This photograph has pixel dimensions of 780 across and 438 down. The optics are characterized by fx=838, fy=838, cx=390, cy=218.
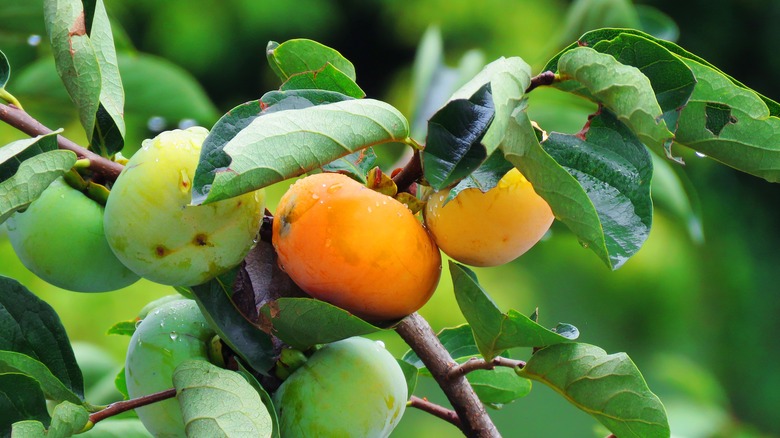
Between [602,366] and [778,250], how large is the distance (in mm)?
2615

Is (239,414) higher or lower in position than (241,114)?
lower

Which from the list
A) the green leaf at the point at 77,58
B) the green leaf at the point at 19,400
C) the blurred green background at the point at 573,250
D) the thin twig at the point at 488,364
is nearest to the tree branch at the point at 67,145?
the green leaf at the point at 77,58

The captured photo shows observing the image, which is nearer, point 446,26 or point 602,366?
point 602,366

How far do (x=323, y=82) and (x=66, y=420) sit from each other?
0.22m

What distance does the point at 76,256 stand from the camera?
1.51 ft

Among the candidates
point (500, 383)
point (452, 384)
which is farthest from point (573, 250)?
point (452, 384)

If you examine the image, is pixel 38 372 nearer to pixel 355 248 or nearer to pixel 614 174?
pixel 355 248

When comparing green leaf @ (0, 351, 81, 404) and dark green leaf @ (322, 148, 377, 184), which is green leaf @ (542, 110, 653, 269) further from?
green leaf @ (0, 351, 81, 404)

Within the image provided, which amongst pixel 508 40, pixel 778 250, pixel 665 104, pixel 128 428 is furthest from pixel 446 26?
pixel 665 104

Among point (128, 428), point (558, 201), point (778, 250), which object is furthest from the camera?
point (778, 250)

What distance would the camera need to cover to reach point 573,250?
2154 mm

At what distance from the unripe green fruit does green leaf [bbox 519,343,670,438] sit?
7.5 inches

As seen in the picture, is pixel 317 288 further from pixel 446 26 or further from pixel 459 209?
pixel 446 26

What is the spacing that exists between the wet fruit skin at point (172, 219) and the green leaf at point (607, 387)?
0.59ft
